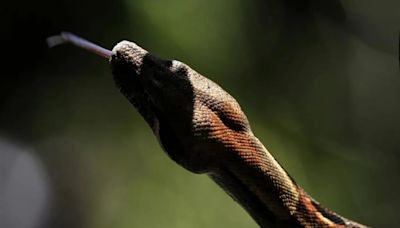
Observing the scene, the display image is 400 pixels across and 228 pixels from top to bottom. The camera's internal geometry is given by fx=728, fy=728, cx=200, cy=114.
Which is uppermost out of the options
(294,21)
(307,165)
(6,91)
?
(294,21)

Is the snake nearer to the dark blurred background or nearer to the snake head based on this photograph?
the snake head

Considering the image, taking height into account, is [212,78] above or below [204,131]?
above

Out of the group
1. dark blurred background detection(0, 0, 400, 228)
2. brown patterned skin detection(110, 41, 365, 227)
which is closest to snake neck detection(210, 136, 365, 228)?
brown patterned skin detection(110, 41, 365, 227)

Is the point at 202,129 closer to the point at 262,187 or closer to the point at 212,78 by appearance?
the point at 262,187

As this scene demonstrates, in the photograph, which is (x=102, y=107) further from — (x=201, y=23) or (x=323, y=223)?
(x=323, y=223)

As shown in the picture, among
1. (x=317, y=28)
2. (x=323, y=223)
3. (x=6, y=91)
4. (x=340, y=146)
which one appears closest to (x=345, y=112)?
(x=340, y=146)

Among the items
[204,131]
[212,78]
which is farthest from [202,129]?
[212,78]
